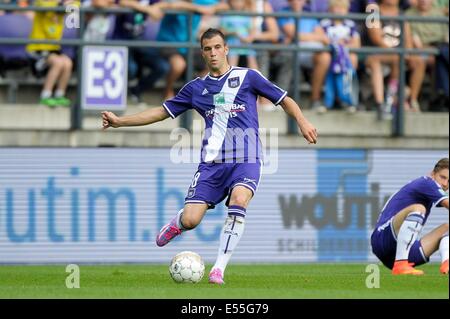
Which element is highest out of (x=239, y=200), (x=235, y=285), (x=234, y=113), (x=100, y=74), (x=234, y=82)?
(x=100, y=74)

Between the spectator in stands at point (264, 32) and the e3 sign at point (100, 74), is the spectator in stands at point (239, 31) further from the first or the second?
the e3 sign at point (100, 74)

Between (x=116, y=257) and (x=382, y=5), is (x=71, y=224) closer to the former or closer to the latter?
(x=116, y=257)

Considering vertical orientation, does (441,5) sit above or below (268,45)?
above

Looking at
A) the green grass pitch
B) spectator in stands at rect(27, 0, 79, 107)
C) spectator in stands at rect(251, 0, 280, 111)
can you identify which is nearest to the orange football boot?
the green grass pitch

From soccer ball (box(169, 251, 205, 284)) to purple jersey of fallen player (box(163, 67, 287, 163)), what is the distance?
103 centimetres

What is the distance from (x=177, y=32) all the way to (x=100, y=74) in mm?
1415

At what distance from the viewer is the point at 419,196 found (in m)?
14.5

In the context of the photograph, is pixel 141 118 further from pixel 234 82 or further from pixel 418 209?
pixel 418 209

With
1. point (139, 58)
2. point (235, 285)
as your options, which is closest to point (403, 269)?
point (235, 285)

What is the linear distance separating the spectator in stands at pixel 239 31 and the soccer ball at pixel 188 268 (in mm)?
6769

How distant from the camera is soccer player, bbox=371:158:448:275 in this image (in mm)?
14234

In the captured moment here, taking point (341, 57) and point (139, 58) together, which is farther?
point (341, 57)

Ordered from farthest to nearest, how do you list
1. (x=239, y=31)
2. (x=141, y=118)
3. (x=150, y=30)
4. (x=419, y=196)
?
1. (x=239, y=31)
2. (x=150, y=30)
3. (x=419, y=196)
4. (x=141, y=118)

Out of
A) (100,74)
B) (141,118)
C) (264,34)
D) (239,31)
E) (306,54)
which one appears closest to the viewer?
(141,118)
